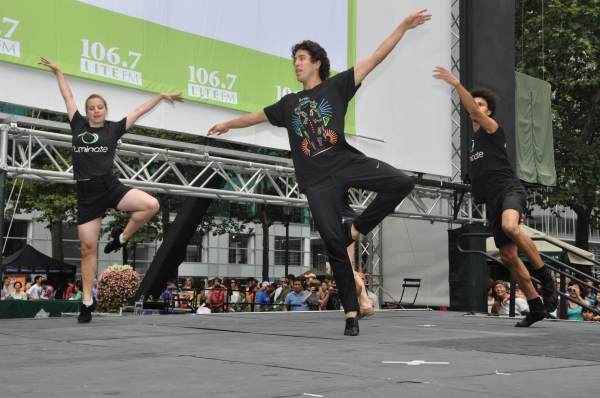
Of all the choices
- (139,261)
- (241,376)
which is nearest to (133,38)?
(241,376)

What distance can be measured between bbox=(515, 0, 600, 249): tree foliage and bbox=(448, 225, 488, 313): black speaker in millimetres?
7997

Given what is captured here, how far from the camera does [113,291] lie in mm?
14258

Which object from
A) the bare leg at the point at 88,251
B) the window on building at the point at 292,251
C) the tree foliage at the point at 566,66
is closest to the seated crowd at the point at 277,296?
the bare leg at the point at 88,251

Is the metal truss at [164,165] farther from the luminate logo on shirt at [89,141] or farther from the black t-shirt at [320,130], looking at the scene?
the black t-shirt at [320,130]

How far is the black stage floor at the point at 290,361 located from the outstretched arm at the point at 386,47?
5.80 feet

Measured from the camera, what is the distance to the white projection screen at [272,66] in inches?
348

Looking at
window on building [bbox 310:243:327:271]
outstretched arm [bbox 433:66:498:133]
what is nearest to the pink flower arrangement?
outstretched arm [bbox 433:66:498:133]

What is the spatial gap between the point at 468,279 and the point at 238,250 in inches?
1755

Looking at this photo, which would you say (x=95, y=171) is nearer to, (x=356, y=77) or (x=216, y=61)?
(x=356, y=77)

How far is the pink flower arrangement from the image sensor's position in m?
14.2

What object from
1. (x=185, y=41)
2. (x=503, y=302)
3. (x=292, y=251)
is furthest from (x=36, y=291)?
(x=292, y=251)

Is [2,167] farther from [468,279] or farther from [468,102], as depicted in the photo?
[468,279]

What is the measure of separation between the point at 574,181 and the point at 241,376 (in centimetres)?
2261

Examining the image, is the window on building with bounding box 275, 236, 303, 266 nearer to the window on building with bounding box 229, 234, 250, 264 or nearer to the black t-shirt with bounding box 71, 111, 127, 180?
the window on building with bounding box 229, 234, 250, 264
